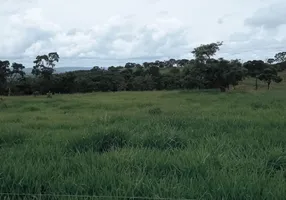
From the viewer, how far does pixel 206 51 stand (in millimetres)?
41969

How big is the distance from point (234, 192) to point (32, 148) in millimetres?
3398

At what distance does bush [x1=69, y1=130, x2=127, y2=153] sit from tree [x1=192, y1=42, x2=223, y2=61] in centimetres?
3655

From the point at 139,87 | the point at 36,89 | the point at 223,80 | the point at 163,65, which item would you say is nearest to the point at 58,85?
the point at 36,89

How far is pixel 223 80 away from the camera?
41.4 m

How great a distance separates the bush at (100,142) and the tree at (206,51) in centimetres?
3655

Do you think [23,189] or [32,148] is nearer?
[23,189]

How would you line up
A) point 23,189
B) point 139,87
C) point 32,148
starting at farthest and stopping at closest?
1. point 139,87
2. point 32,148
3. point 23,189

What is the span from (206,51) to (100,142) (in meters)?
37.2

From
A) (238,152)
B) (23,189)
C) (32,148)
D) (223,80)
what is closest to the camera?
(23,189)

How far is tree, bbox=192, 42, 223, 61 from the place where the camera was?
138 ft

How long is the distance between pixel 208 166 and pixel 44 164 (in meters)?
2.09

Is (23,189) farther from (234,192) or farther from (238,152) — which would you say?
(238,152)

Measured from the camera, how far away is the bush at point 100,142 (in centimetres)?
591

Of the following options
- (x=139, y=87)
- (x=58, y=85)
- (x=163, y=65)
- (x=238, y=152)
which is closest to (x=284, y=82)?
(x=139, y=87)
